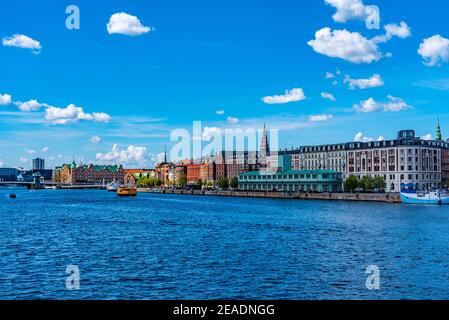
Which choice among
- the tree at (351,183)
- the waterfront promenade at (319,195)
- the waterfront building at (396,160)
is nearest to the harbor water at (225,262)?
the waterfront promenade at (319,195)

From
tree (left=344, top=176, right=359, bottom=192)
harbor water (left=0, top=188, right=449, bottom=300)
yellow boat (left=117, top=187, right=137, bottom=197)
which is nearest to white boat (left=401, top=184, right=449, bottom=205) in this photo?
tree (left=344, top=176, right=359, bottom=192)

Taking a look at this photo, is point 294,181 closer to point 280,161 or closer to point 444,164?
point 280,161

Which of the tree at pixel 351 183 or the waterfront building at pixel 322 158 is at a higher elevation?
the waterfront building at pixel 322 158

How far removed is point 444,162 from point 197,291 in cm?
13191

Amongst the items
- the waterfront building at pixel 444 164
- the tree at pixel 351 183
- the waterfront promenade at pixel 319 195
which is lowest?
the waterfront promenade at pixel 319 195

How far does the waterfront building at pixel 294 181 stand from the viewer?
124 meters

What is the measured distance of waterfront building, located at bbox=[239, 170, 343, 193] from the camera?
124m

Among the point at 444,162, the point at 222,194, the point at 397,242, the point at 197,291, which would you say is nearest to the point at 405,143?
the point at 444,162

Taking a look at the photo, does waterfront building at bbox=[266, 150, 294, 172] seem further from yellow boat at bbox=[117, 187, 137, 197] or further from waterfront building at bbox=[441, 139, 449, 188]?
waterfront building at bbox=[441, 139, 449, 188]

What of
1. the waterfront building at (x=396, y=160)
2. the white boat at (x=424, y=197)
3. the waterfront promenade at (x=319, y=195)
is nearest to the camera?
the white boat at (x=424, y=197)

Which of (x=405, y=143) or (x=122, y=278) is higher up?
(x=405, y=143)

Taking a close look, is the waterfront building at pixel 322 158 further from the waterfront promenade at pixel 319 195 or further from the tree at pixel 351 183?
the waterfront promenade at pixel 319 195
